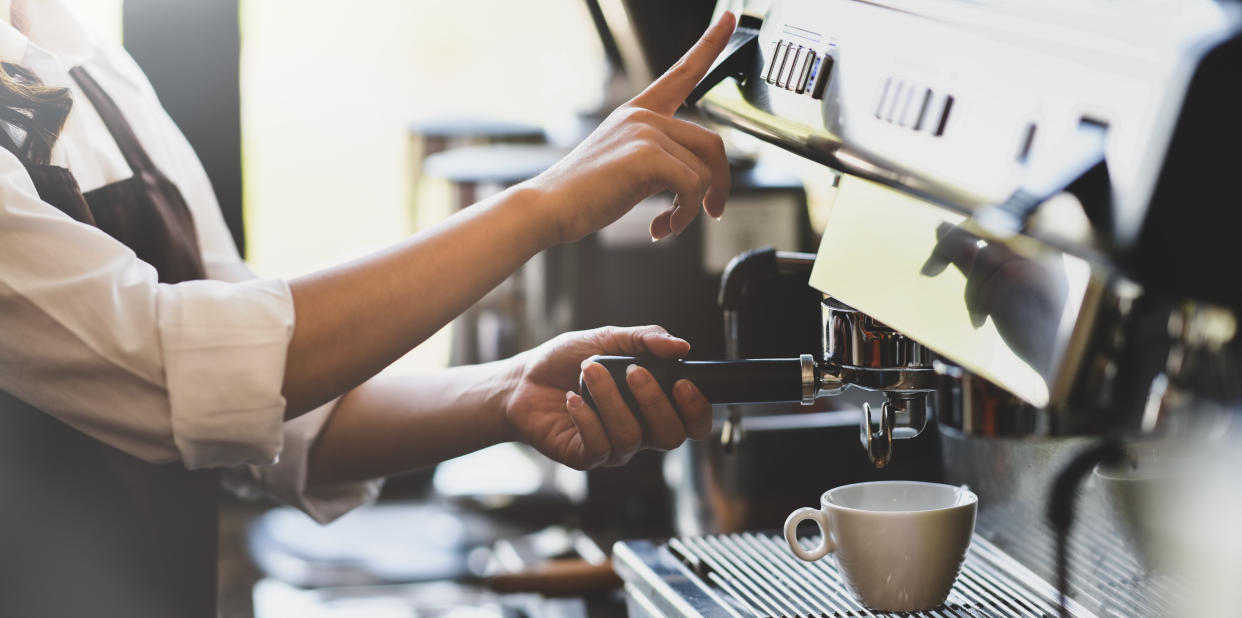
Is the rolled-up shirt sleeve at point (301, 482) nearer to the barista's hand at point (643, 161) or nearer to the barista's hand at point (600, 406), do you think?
the barista's hand at point (600, 406)

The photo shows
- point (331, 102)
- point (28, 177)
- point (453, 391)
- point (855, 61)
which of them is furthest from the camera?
point (331, 102)

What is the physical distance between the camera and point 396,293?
64 cm

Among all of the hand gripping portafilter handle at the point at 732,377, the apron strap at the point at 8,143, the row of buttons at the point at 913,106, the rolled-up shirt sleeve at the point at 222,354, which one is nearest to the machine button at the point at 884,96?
the row of buttons at the point at 913,106

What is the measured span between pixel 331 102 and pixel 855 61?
94.4 inches

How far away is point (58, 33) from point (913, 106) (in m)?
0.67

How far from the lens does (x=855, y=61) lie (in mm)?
535

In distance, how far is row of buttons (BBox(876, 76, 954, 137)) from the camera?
0.46 meters

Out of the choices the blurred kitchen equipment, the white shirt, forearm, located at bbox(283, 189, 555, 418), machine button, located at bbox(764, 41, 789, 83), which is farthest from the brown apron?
the blurred kitchen equipment

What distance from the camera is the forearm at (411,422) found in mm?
901

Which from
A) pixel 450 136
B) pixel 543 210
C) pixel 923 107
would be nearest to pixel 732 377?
pixel 543 210

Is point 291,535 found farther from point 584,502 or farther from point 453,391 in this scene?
point 453,391

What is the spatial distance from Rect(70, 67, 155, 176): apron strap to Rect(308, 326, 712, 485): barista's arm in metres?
0.26

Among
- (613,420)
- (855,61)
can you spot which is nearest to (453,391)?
(613,420)

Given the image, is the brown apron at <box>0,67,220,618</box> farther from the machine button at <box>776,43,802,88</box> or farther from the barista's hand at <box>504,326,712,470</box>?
the machine button at <box>776,43,802,88</box>
